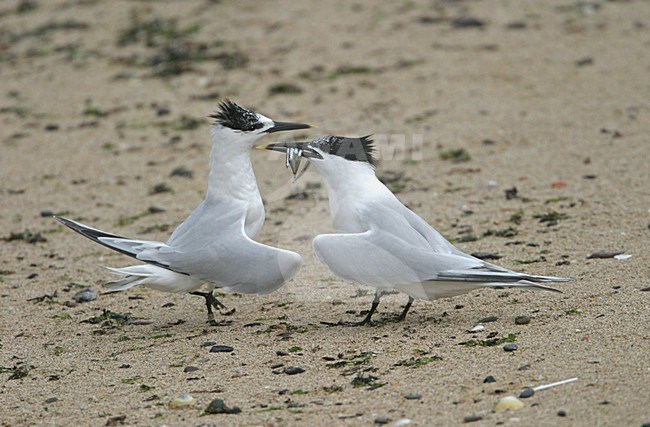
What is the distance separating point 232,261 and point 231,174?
25.5 inches

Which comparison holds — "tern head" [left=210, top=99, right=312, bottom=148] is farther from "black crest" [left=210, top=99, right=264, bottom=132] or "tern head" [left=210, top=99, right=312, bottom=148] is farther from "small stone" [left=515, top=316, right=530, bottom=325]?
"small stone" [left=515, top=316, right=530, bottom=325]

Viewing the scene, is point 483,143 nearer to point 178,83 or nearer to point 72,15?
point 178,83

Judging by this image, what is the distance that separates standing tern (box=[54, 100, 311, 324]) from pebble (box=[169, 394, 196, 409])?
94 cm

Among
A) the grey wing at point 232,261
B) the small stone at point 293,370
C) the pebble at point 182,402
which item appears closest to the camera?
the pebble at point 182,402

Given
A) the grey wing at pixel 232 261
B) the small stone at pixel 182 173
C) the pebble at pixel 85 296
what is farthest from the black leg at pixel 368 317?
the small stone at pixel 182 173

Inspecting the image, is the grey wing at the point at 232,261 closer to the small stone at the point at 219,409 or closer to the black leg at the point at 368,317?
the black leg at the point at 368,317

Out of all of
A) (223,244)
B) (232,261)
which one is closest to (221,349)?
(232,261)

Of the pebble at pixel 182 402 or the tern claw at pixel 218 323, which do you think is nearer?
the pebble at pixel 182 402

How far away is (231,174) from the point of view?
5.27m

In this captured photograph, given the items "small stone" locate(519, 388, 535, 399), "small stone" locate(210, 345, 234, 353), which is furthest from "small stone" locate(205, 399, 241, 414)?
"small stone" locate(519, 388, 535, 399)

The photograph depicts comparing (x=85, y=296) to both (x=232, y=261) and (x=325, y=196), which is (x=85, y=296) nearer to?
(x=232, y=261)

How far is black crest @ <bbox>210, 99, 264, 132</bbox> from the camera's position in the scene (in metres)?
5.27

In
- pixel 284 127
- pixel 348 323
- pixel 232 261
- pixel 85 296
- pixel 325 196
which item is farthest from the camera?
pixel 325 196

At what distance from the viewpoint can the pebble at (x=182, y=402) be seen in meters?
3.97
